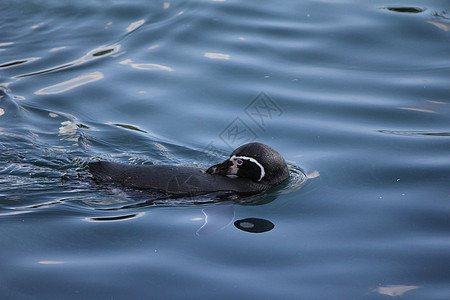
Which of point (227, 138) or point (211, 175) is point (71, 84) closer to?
point (227, 138)

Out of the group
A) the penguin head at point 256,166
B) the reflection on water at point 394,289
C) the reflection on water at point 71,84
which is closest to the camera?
the reflection on water at point 394,289

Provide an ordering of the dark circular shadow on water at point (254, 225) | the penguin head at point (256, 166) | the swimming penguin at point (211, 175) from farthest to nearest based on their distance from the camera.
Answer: the penguin head at point (256, 166), the swimming penguin at point (211, 175), the dark circular shadow on water at point (254, 225)

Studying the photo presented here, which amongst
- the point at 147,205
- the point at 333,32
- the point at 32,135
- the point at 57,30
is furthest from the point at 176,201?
the point at 57,30

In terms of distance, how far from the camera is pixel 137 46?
38.5 feet

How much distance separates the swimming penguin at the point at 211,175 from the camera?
6.64 m

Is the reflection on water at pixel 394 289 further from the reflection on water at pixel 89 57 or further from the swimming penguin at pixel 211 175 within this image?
the reflection on water at pixel 89 57

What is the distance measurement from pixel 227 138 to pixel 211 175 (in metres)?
1.50

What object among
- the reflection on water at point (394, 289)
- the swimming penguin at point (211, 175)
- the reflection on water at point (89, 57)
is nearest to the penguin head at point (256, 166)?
the swimming penguin at point (211, 175)

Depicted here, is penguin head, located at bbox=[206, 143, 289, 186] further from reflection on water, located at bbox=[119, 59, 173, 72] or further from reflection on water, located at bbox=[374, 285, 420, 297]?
reflection on water, located at bbox=[119, 59, 173, 72]

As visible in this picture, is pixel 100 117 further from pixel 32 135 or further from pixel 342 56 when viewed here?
pixel 342 56

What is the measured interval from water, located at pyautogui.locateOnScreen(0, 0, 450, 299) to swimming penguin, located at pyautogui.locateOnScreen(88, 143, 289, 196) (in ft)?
0.58

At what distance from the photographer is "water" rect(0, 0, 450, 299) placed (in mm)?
5113

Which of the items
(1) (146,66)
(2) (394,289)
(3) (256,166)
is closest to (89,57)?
(1) (146,66)

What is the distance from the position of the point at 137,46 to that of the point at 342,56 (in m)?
3.98
